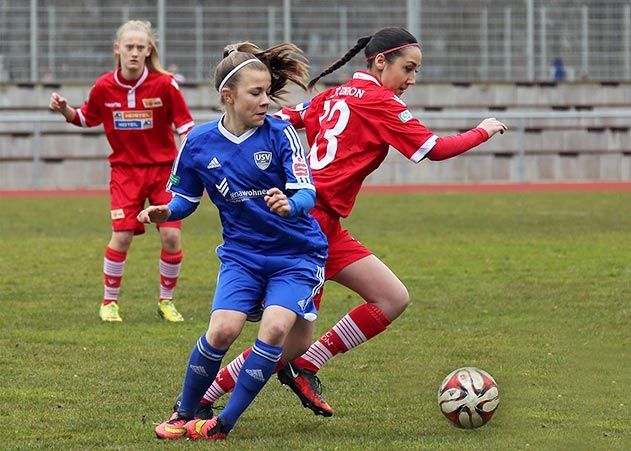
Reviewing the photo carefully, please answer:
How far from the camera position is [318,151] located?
6395 mm

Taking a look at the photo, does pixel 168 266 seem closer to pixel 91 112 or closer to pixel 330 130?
pixel 91 112

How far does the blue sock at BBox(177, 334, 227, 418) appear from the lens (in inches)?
220

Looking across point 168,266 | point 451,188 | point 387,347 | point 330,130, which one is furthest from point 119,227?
point 451,188

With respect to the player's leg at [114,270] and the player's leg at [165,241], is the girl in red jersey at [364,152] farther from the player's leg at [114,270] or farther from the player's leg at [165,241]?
the player's leg at [114,270]

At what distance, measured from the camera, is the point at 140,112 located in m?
9.60

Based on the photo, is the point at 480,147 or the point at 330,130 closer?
the point at 330,130

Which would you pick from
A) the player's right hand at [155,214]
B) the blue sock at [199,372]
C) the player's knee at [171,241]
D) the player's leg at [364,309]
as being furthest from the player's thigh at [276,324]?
the player's knee at [171,241]

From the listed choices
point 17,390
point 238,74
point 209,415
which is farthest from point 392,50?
point 17,390

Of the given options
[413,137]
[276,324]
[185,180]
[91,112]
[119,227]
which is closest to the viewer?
[276,324]

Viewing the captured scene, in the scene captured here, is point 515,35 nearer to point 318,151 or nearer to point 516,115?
point 516,115

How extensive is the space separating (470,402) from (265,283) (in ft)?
3.38

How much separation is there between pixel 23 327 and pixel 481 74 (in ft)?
64.2

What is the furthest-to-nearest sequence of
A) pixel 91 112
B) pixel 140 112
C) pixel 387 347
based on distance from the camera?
pixel 91 112 → pixel 140 112 → pixel 387 347

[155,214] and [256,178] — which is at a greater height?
[256,178]
